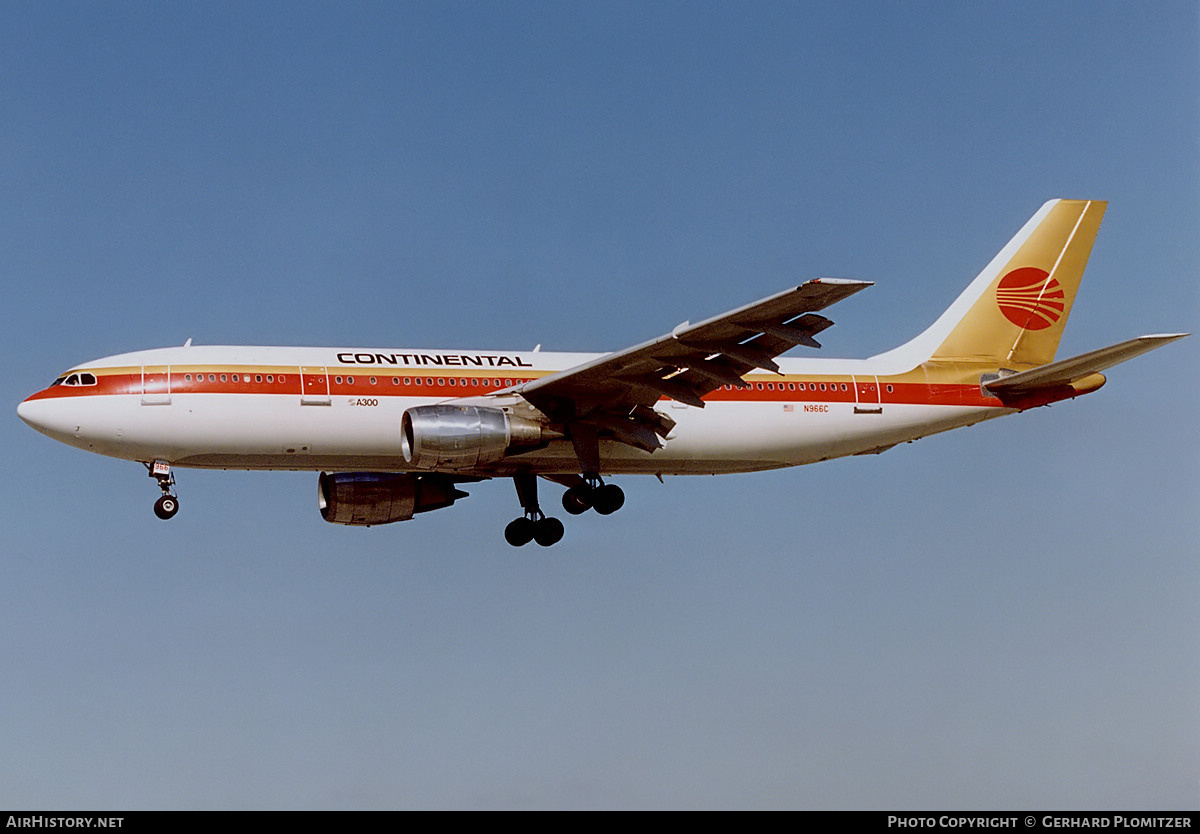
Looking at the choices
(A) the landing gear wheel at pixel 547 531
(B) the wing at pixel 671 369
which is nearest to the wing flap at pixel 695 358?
(B) the wing at pixel 671 369

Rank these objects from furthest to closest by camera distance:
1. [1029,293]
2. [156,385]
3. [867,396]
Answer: [1029,293], [867,396], [156,385]

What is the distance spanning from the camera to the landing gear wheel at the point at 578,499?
40.1 m

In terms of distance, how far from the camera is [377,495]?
135ft

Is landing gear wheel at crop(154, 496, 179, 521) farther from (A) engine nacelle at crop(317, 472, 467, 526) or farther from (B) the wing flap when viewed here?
(B) the wing flap

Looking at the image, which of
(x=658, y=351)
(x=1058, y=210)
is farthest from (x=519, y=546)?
(x=1058, y=210)

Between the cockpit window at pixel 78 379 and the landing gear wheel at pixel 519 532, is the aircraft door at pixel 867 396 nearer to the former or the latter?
the landing gear wheel at pixel 519 532

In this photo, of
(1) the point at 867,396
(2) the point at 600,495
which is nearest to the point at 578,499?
(2) the point at 600,495

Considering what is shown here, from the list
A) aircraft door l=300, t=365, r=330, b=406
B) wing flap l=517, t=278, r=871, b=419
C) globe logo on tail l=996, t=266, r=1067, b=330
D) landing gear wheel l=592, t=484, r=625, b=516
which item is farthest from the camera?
globe logo on tail l=996, t=266, r=1067, b=330

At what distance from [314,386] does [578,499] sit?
7568 millimetres

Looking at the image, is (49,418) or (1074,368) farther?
(1074,368)

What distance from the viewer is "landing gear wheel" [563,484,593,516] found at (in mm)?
40094

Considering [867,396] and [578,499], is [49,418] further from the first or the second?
[867,396]

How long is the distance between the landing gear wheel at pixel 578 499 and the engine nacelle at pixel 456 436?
339 centimetres

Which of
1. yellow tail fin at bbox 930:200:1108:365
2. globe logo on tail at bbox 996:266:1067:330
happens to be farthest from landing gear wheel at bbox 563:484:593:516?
globe logo on tail at bbox 996:266:1067:330
